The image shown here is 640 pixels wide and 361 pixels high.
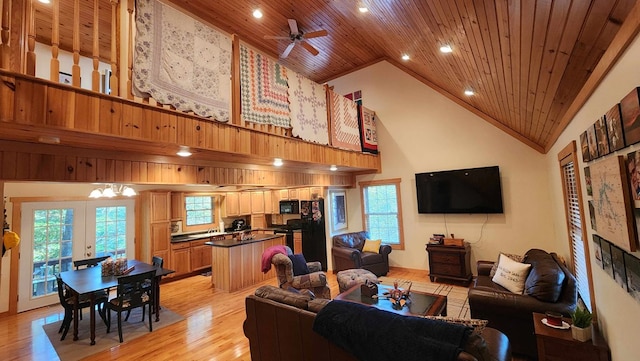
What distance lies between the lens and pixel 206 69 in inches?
109

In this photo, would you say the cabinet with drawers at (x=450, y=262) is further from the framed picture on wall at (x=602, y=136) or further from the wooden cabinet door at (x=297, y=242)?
the framed picture on wall at (x=602, y=136)

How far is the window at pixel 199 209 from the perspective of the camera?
7102mm

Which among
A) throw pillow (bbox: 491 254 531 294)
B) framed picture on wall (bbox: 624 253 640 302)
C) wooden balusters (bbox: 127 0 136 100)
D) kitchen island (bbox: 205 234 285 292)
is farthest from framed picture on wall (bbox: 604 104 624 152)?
kitchen island (bbox: 205 234 285 292)

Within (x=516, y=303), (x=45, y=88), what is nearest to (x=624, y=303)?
(x=516, y=303)

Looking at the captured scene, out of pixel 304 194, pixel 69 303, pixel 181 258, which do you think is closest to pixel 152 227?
pixel 181 258

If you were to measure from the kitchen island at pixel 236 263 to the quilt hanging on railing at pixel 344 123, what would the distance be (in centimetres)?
279

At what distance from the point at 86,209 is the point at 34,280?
137 centimetres

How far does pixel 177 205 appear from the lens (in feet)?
21.6

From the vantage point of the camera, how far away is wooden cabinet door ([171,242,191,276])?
615 centimetres

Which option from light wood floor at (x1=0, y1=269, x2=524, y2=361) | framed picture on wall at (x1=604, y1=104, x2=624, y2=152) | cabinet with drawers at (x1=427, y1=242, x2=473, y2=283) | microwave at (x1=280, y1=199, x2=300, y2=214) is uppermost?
framed picture on wall at (x1=604, y1=104, x2=624, y2=152)

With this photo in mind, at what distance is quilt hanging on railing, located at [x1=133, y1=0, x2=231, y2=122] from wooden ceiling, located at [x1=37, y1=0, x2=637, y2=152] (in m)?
0.30

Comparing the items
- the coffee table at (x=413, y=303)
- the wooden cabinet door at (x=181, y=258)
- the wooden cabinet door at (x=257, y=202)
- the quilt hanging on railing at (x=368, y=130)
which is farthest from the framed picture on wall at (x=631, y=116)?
the wooden cabinet door at (x=257, y=202)

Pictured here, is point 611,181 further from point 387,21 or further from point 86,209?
point 86,209

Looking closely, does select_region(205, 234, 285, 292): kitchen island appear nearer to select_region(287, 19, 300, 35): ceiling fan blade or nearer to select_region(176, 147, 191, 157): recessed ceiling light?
select_region(176, 147, 191, 157): recessed ceiling light
